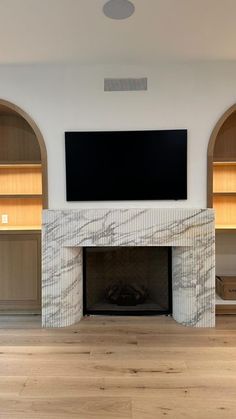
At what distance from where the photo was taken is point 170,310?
3545 millimetres

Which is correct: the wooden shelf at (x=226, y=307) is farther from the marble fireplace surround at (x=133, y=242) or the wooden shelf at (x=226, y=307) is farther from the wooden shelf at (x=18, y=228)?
the wooden shelf at (x=18, y=228)

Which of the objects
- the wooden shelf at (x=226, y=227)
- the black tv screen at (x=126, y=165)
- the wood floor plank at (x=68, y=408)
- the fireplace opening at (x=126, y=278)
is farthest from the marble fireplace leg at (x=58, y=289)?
the wooden shelf at (x=226, y=227)

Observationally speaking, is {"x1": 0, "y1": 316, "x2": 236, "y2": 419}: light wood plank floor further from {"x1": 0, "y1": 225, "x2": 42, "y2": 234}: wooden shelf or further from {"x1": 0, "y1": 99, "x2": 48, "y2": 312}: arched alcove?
{"x1": 0, "y1": 225, "x2": 42, "y2": 234}: wooden shelf

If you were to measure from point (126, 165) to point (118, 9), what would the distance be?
1.44m

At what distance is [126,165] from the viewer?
3.32 meters

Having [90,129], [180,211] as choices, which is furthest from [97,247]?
[90,129]

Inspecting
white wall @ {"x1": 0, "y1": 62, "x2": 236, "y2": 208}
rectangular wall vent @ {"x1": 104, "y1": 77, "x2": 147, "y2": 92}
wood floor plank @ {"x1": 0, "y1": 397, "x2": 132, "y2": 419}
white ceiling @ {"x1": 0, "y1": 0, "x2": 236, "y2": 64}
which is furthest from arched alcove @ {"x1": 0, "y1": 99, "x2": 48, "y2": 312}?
wood floor plank @ {"x1": 0, "y1": 397, "x2": 132, "y2": 419}

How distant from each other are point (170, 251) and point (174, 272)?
26 centimetres

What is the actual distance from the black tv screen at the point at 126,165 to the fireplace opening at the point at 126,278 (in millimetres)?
708

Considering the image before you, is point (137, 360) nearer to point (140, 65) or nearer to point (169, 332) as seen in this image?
point (169, 332)

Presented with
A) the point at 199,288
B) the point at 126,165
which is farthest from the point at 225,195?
the point at 126,165

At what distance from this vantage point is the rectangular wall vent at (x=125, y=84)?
3.30 metres

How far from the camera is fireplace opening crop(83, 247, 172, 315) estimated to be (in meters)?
3.60

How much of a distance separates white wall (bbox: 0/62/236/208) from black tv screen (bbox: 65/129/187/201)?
0.09m
